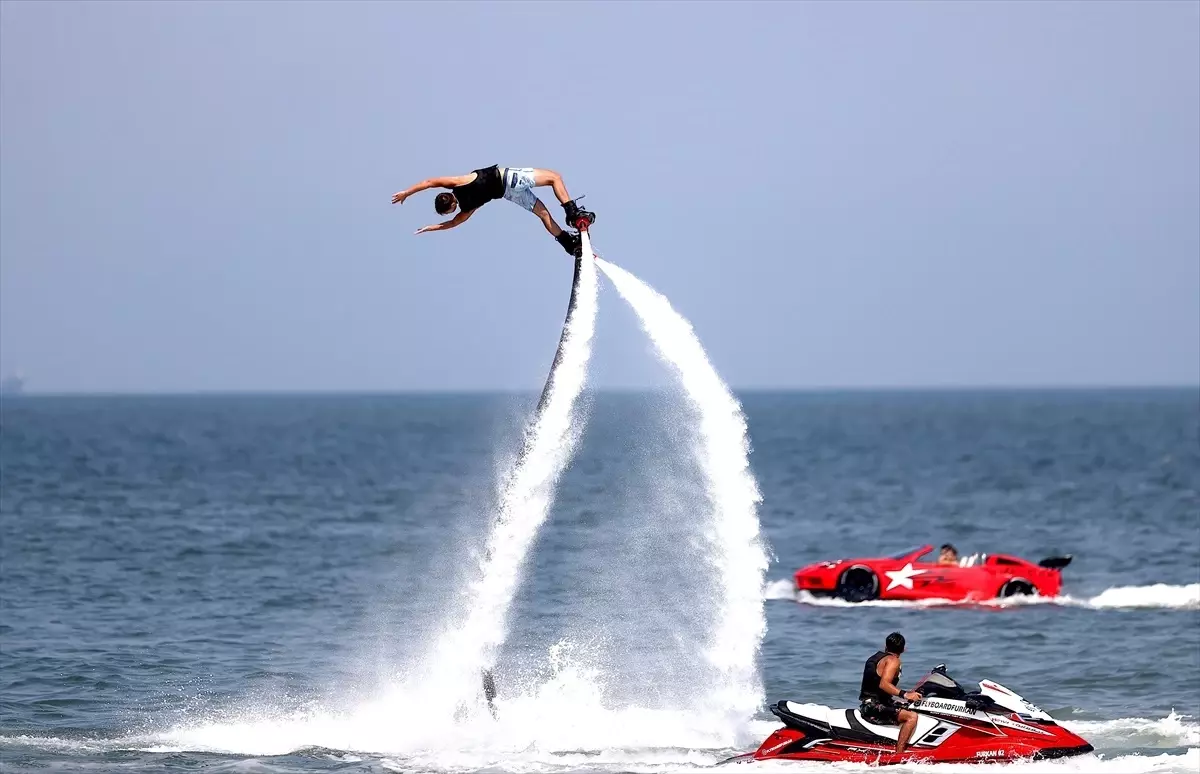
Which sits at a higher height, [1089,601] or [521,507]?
[521,507]

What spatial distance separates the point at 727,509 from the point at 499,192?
6304 mm

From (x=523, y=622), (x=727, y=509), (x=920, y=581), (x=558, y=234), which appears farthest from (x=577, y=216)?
(x=920, y=581)

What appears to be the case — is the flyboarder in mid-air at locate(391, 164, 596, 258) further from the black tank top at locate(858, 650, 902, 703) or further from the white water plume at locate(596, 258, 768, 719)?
the black tank top at locate(858, 650, 902, 703)

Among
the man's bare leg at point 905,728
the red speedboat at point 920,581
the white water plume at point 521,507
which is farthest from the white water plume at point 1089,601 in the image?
the man's bare leg at point 905,728

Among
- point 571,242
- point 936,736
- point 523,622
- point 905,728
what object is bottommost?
point 936,736

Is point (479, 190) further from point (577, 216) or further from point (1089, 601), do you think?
point (1089, 601)

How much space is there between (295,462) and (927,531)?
6016cm

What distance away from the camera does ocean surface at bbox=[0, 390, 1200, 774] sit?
78.7 feet

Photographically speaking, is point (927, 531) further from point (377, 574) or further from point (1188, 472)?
point (1188, 472)

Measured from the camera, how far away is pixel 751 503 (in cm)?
2388

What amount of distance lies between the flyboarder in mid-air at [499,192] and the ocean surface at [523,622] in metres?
3.79

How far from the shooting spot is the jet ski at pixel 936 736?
71.7ft

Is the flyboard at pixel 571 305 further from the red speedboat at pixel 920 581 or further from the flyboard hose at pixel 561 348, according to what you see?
the red speedboat at pixel 920 581

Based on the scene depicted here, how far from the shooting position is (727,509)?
24.0 meters
